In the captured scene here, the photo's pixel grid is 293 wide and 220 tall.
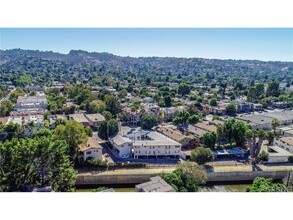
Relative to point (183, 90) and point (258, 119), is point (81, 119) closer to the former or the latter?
point (258, 119)

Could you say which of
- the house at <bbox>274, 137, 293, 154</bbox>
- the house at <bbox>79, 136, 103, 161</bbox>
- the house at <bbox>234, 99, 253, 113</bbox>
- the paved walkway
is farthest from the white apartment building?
the house at <bbox>234, 99, 253, 113</bbox>

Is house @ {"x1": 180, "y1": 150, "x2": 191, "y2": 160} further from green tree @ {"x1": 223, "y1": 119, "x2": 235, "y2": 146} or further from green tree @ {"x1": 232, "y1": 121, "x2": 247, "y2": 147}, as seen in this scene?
green tree @ {"x1": 232, "y1": 121, "x2": 247, "y2": 147}

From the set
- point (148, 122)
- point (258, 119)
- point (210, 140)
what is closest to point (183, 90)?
point (258, 119)

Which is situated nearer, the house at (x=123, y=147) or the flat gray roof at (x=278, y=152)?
the flat gray roof at (x=278, y=152)

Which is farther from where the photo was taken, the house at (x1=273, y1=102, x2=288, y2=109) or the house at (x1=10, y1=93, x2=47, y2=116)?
the house at (x1=273, y1=102, x2=288, y2=109)

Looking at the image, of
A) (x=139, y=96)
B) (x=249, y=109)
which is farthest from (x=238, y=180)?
(x=139, y=96)

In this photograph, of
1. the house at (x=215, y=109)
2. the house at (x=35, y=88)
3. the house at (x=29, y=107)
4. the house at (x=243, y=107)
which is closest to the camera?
the house at (x=29, y=107)

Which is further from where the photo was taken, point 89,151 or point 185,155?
point 185,155

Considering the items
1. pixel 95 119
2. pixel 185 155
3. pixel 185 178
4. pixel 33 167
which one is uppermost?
pixel 33 167

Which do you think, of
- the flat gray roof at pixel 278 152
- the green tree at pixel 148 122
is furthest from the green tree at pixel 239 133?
the green tree at pixel 148 122

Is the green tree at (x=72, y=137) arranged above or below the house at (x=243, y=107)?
above

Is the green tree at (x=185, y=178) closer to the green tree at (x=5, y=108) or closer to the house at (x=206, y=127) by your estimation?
the house at (x=206, y=127)
